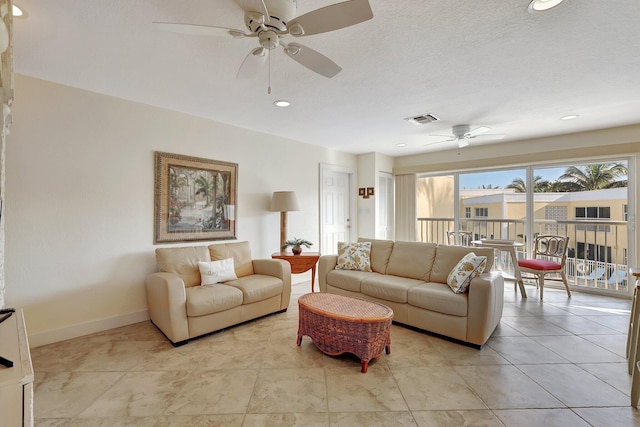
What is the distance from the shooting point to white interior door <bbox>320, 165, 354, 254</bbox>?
520 centimetres

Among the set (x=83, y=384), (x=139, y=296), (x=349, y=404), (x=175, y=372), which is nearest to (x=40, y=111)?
(x=139, y=296)

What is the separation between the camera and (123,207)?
303 centimetres

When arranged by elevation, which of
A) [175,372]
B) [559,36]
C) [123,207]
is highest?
[559,36]

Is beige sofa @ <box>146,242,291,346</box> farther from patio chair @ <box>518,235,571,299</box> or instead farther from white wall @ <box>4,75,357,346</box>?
patio chair @ <box>518,235,571,299</box>

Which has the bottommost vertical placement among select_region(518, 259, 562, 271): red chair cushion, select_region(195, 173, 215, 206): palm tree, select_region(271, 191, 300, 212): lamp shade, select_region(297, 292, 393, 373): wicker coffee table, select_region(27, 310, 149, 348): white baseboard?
select_region(27, 310, 149, 348): white baseboard

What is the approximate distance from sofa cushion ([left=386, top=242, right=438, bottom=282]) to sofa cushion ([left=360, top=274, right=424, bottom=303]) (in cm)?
10

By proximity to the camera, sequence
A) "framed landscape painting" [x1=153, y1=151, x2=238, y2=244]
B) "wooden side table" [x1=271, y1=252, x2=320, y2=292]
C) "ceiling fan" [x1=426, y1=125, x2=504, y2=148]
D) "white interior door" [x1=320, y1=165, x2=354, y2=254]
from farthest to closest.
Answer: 1. "white interior door" [x1=320, y1=165, x2=354, y2=254]
2. "wooden side table" [x1=271, y1=252, x2=320, y2=292]
3. "ceiling fan" [x1=426, y1=125, x2=504, y2=148]
4. "framed landscape painting" [x1=153, y1=151, x2=238, y2=244]

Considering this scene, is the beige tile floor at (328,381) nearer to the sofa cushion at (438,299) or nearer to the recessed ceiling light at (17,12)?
the sofa cushion at (438,299)

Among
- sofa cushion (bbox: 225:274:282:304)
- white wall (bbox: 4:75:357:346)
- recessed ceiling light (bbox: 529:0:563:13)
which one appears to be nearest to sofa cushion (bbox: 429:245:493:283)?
sofa cushion (bbox: 225:274:282:304)

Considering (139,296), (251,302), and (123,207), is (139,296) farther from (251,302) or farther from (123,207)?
(251,302)

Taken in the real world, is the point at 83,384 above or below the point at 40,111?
below

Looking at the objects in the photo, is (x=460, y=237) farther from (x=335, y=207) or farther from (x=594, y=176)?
(x=335, y=207)

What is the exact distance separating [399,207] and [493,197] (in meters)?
1.72

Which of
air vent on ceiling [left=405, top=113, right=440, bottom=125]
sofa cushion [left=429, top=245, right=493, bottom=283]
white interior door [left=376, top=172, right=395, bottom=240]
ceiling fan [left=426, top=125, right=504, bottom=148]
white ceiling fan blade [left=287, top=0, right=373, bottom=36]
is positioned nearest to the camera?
white ceiling fan blade [left=287, top=0, right=373, bottom=36]
